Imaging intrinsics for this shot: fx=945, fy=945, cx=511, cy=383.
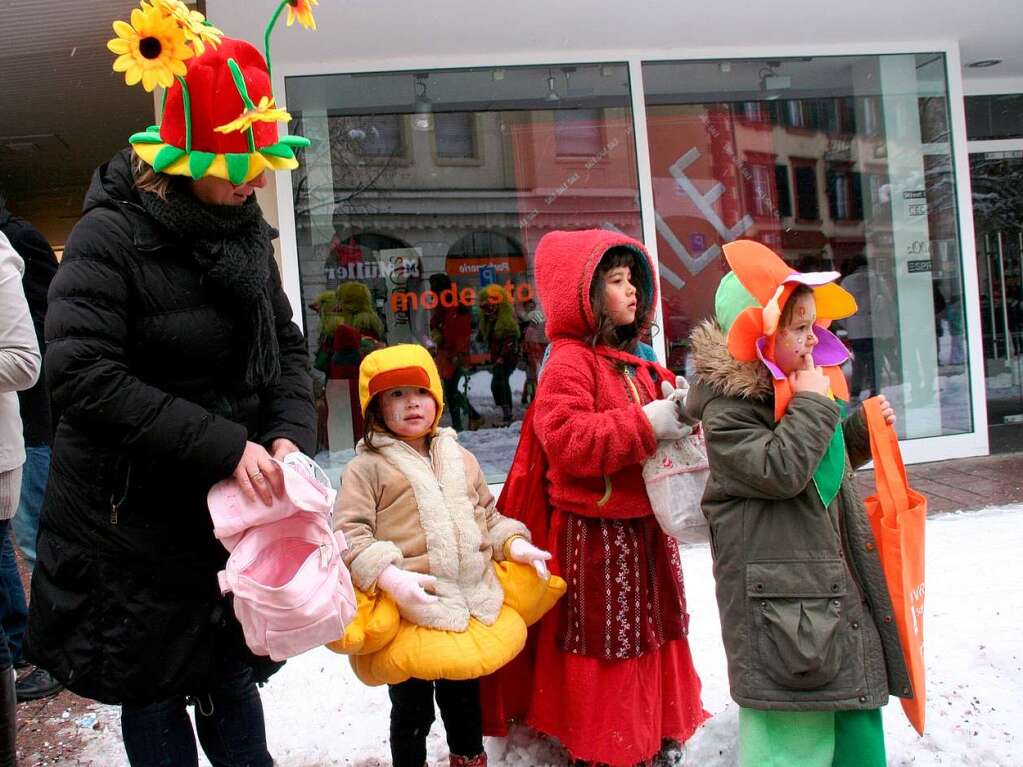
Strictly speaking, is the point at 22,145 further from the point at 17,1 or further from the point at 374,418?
the point at 374,418

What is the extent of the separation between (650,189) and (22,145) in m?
6.48

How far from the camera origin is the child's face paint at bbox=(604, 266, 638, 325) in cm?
284

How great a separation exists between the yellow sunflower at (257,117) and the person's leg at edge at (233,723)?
1.26m

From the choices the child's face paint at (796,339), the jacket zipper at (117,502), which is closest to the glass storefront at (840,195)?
the child's face paint at (796,339)

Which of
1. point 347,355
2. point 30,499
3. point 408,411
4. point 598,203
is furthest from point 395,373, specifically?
point 598,203

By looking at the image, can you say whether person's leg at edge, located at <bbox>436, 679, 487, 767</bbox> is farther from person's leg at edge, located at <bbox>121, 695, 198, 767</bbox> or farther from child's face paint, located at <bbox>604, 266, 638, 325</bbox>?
child's face paint, located at <bbox>604, 266, 638, 325</bbox>

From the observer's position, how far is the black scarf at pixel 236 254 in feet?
6.76

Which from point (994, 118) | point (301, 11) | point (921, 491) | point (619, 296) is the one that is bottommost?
point (921, 491)

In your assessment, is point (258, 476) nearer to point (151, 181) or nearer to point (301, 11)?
point (151, 181)

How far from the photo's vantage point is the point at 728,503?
94.4 inches

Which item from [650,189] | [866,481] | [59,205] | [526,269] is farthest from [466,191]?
[59,205]

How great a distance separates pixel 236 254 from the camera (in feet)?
6.91

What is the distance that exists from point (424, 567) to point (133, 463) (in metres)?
0.81

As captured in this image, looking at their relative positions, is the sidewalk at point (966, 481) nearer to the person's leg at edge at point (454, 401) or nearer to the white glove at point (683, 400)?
the person's leg at edge at point (454, 401)
